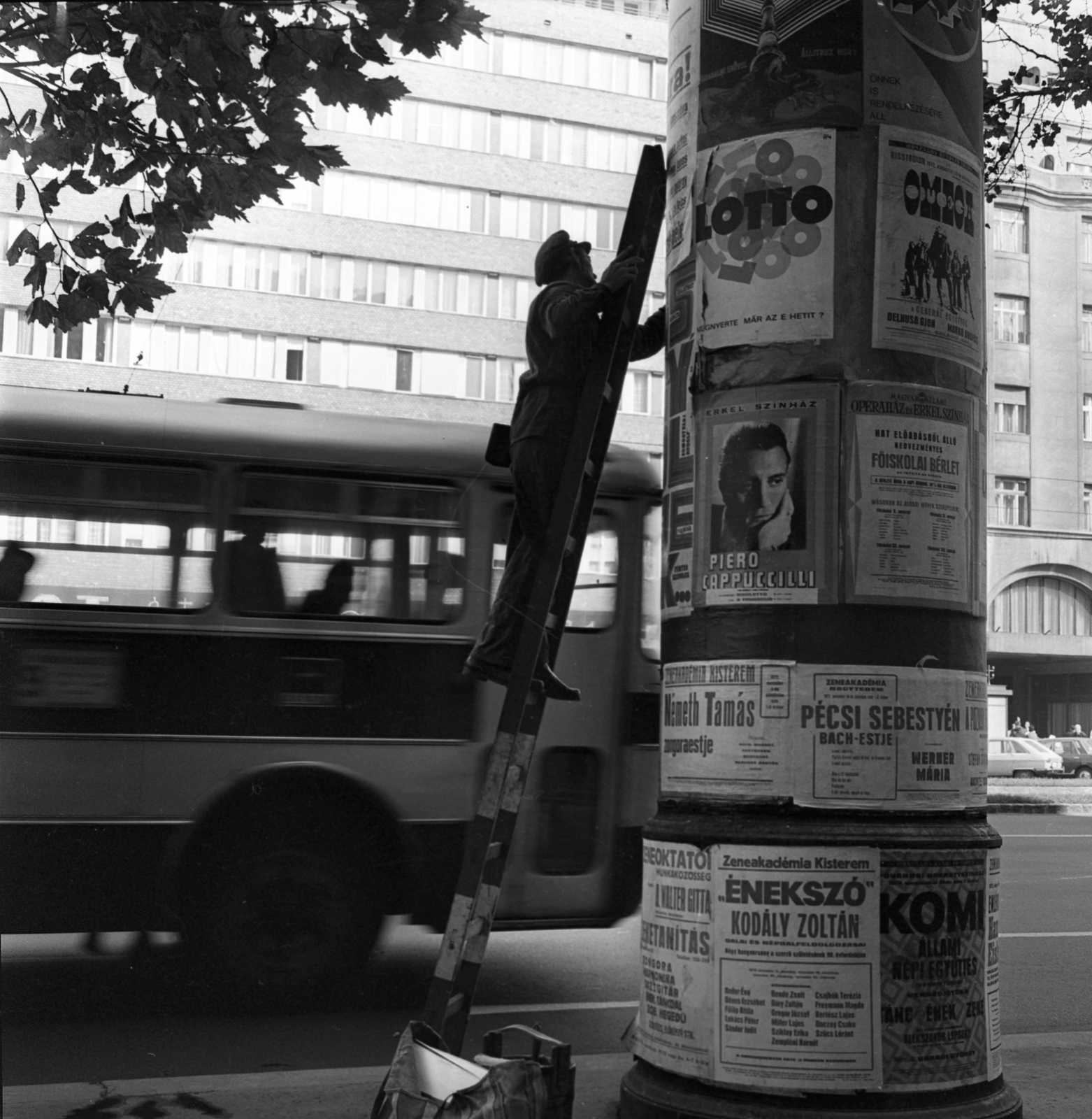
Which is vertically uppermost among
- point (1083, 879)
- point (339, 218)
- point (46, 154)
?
point (339, 218)

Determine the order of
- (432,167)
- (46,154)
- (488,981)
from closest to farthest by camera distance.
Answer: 1. (46,154)
2. (488,981)
3. (432,167)

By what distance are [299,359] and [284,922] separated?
3398cm

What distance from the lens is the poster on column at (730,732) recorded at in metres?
4.10

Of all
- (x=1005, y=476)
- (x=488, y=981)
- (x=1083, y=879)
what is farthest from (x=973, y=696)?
(x=1005, y=476)

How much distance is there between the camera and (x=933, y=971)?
4008mm

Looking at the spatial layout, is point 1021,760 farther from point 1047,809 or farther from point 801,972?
point 801,972

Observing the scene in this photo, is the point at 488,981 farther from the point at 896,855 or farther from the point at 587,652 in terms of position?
the point at 896,855

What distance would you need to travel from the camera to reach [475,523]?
8.20 metres

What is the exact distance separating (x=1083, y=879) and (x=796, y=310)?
39.2 feet

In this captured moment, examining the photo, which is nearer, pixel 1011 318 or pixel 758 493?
pixel 758 493

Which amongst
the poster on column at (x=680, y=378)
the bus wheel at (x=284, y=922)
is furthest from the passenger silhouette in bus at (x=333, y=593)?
the poster on column at (x=680, y=378)

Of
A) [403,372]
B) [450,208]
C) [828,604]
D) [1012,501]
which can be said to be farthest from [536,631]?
[1012,501]

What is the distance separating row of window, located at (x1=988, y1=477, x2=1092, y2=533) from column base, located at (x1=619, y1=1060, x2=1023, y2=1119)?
48512 millimetres

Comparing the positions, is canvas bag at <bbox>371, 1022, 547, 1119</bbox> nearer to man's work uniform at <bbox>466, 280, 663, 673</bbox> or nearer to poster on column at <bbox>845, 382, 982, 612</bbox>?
man's work uniform at <bbox>466, 280, 663, 673</bbox>
